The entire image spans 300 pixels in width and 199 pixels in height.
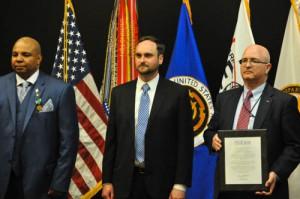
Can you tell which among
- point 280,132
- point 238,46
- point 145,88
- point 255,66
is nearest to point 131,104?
point 145,88

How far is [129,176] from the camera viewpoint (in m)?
3.64

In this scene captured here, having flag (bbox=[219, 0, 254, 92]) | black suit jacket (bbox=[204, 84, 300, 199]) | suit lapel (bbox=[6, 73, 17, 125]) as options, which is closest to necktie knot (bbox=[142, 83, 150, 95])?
black suit jacket (bbox=[204, 84, 300, 199])

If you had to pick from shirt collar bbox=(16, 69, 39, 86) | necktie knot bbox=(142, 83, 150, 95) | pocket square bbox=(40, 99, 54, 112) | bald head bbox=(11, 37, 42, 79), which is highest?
bald head bbox=(11, 37, 42, 79)

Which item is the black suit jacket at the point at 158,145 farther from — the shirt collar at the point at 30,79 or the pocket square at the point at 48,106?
the shirt collar at the point at 30,79

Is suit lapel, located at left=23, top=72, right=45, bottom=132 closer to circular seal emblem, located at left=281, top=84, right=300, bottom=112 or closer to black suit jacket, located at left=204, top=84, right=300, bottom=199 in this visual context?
black suit jacket, located at left=204, top=84, right=300, bottom=199

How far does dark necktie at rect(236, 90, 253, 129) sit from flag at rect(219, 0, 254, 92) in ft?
4.18

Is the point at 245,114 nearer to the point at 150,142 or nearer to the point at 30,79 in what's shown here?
the point at 150,142

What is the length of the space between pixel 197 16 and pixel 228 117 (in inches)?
87.7

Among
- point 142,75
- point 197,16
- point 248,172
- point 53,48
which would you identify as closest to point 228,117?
point 248,172

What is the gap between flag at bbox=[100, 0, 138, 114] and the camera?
17.0 ft

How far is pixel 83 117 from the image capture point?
5.14m

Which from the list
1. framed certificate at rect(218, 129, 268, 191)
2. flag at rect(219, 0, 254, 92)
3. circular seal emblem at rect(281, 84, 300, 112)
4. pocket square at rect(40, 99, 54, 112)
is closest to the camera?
framed certificate at rect(218, 129, 268, 191)

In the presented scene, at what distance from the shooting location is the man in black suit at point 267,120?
3605 millimetres

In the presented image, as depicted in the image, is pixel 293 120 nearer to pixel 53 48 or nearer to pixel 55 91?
pixel 55 91
